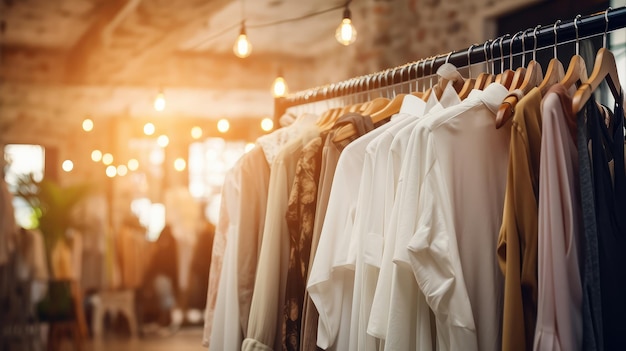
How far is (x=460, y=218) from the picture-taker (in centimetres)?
153

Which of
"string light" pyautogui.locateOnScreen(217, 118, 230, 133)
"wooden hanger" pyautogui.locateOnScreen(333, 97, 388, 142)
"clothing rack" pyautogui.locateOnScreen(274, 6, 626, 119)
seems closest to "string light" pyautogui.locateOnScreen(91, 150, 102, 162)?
"string light" pyautogui.locateOnScreen(217, 118, 230, 133)

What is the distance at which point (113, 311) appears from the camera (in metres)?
5.11

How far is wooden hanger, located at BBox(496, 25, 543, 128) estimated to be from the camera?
1.45 meters

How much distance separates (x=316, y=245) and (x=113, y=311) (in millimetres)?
3630

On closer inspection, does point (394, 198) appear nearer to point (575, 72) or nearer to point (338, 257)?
point (338, 257)

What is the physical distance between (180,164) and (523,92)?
5.39m

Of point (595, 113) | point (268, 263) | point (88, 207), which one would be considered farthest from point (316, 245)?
point (88, 207)

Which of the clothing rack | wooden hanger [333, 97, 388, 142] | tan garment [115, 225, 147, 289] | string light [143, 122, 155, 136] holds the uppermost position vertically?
string light [143, 122, 155, 136]

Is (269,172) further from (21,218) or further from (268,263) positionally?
(21,218)

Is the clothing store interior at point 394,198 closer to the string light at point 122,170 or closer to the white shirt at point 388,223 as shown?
the white shirt at point 388,223

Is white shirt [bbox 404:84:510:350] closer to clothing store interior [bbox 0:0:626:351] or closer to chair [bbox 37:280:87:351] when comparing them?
clothing store interior [bbox 0:0:626:351]

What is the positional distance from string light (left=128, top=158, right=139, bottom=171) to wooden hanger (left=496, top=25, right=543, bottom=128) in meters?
4.72

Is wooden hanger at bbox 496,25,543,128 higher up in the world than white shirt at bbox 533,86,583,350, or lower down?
higher up

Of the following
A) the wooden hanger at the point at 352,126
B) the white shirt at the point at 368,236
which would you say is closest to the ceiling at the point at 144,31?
the wooden hanger at the point at 352,126
